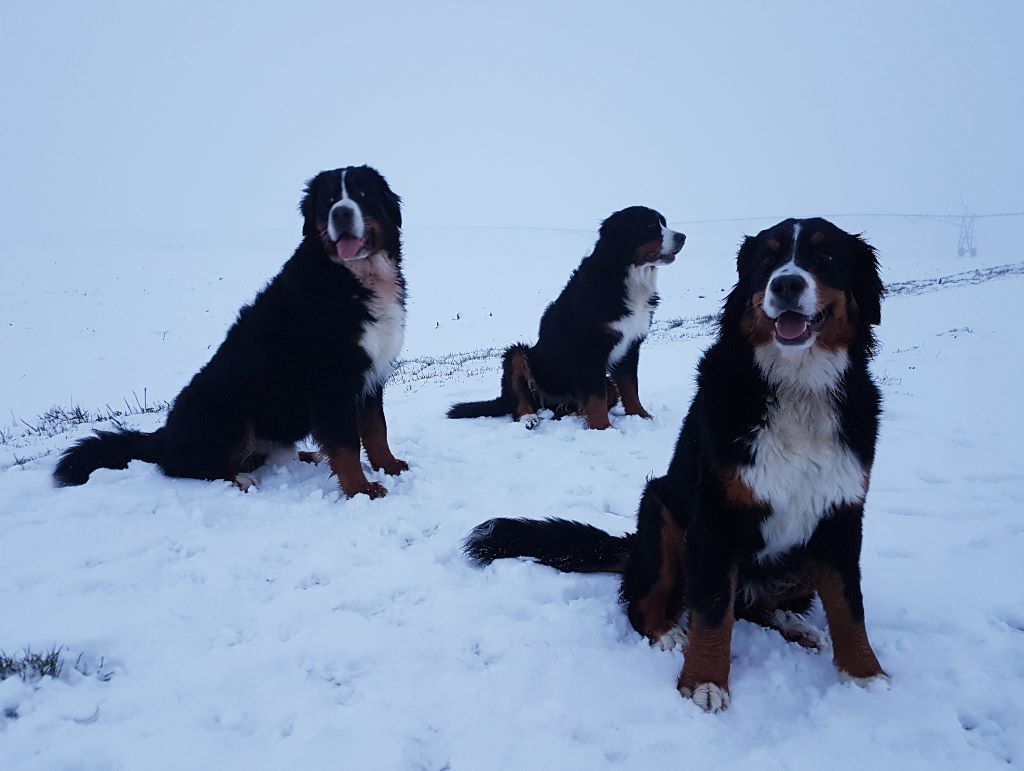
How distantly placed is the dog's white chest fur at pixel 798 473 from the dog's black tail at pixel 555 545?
0.86m

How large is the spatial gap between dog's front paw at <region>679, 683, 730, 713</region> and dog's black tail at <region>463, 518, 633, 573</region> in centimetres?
88

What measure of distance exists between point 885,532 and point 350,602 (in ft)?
10.0

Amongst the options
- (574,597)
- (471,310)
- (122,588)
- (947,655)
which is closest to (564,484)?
(574,597)

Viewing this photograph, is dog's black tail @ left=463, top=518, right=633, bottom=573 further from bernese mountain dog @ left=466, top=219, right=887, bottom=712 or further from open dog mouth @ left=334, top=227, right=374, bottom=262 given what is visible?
open dog mouth @ left=334, top=227, right=374, bottom=262

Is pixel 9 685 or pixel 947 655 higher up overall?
pixel 9 685

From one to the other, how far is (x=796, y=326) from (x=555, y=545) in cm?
154

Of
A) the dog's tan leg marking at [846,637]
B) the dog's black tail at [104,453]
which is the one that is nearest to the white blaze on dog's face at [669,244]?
the dog's tan leg marking at [846,637]

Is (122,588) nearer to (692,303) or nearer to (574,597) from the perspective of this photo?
(574,597)

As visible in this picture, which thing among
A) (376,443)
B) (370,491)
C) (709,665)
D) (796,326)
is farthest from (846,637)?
(376,443)

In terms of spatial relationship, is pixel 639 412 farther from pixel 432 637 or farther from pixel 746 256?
pixel 432 637

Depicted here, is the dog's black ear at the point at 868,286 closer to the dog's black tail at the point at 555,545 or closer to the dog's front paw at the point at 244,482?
the dog's black tail at the point at 555,545

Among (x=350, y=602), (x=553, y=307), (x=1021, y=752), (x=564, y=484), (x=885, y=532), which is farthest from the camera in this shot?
(x=553, y=307)

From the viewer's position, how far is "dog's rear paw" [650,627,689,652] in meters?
2.48

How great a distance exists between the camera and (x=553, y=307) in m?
6.71
